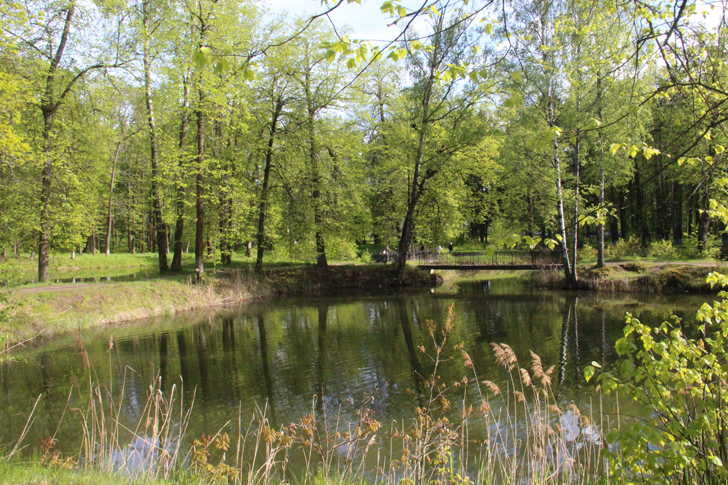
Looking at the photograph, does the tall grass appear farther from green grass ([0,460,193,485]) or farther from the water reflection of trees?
the water reflection of trees

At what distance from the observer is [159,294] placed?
53.6 ft

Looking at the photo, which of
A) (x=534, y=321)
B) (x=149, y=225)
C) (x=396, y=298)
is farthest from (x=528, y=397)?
(x=149, y=225)

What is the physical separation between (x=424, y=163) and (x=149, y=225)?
26871mm

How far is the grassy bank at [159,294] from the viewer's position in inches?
478

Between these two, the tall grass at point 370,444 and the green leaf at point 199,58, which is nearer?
the green leaf at point 199,58

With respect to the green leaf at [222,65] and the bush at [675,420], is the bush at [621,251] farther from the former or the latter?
the green leaf at [222,65]

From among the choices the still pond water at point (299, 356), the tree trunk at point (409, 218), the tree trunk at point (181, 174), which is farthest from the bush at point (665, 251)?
the tree trunk at point (181, 174)

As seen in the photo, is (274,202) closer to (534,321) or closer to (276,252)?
(276,252)

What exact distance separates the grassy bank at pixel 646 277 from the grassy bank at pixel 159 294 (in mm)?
7701

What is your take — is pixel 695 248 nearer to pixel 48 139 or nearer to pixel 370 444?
pixel 370 444

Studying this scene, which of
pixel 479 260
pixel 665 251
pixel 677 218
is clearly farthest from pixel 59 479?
pixel 677 218

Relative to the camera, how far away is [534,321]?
1337cm

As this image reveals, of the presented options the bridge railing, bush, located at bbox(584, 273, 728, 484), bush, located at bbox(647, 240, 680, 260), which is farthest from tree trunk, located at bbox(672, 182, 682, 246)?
bush, located at bbox(584, 273, 728, 484)

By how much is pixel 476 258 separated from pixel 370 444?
22.3 metres
